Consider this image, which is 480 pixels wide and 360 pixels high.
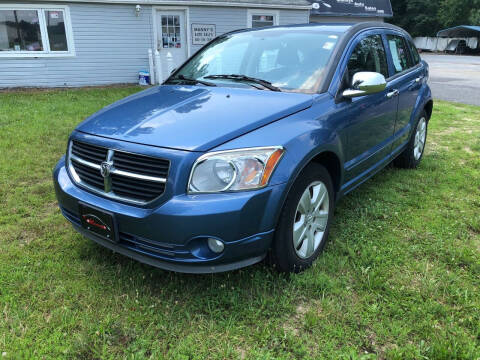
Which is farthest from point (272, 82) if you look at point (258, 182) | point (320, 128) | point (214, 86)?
point (258, 182)

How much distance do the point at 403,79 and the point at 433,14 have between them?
52560 mm

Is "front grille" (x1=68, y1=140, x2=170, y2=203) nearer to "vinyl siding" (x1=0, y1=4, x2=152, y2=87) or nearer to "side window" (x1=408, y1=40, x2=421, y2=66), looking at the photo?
"side window" (x1=408, y1=40, x2=421, y2=66)

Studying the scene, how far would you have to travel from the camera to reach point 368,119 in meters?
3.32

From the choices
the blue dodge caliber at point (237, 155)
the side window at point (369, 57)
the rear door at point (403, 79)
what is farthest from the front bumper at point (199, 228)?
the rear door at point (403, 79)

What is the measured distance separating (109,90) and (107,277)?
936cm

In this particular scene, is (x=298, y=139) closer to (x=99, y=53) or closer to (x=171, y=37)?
(x=99, y=53)

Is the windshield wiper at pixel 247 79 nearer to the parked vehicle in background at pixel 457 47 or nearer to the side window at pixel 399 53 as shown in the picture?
the side window at pixel 399 53

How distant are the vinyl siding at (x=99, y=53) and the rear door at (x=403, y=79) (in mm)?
9609

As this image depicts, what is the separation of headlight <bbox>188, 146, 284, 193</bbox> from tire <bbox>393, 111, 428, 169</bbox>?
10.0 feet

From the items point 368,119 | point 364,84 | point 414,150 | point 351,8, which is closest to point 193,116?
point 364,84

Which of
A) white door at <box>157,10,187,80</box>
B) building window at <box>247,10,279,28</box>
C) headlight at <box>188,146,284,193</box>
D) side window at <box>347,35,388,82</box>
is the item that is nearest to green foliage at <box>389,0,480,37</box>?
building window at <box>247,10,279,28</box>

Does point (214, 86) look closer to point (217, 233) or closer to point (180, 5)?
point (217, 233)

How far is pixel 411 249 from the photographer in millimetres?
3045

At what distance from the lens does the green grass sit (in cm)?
214
